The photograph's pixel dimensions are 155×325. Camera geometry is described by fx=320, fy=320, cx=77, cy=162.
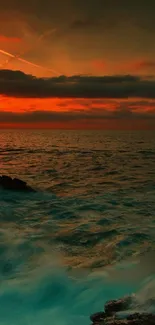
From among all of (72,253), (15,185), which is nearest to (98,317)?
(72,253)

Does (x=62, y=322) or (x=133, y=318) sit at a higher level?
(x=133, y=318)

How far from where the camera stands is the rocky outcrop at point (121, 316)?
14.4 ft

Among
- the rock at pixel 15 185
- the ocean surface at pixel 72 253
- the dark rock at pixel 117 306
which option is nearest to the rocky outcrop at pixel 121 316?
the dark rock at pixel 117 306

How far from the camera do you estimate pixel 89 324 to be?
5.20 metres

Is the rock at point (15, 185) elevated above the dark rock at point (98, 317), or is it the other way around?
the rock at point (15, 185)

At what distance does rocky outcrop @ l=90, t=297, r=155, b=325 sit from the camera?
14.4 feet

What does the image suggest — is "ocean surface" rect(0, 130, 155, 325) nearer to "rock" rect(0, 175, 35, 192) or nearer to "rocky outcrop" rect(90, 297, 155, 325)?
"rocky outcrop" rect(90, 297, 155, 325)

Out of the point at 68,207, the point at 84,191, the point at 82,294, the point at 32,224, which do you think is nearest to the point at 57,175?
the point at 84,191

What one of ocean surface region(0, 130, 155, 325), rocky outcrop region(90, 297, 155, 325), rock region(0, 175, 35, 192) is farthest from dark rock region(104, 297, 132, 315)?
rock region(0, 175, 35, 192)

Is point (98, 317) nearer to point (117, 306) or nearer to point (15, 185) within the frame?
point (117, 306)

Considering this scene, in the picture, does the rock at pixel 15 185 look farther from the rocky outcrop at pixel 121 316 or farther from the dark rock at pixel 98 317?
the dark rock at pixel 98 317

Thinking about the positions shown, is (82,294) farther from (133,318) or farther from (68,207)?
(68,207)

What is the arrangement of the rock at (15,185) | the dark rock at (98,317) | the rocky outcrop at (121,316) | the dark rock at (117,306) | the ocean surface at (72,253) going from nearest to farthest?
the rocky outcrop at (121,316) → the dark rock at (98,317) → the dark rock at (117,306) → the ocean surface at (72,253) → the rock at (15,185)

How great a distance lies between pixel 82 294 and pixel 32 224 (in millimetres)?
5004
